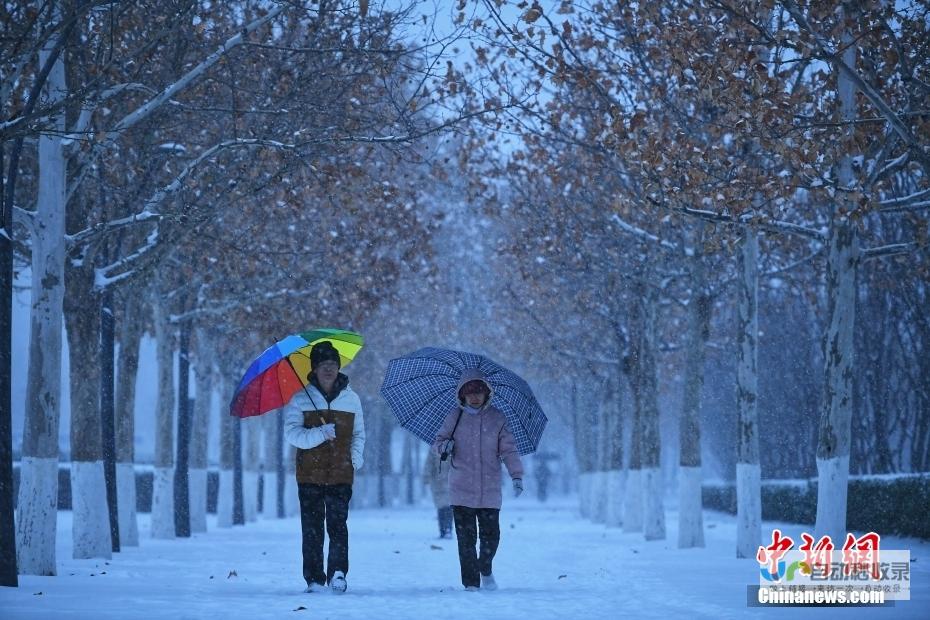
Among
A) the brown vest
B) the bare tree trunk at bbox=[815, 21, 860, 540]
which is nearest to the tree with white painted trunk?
the brown vest

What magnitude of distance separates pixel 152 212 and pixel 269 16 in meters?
3.54

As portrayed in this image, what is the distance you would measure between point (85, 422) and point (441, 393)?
6.59 metres

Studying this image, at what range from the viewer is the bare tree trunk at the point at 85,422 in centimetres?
1788

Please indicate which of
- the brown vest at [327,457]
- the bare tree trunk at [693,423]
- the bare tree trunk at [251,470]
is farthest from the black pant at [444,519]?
the brown vest at [327,457]

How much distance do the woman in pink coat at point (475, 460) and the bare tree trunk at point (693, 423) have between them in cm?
1141

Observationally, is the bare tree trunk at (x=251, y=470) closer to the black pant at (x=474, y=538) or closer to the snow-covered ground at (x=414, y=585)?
the snow-covered ground at (x=414, y=585)

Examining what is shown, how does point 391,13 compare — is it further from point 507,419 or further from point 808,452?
point 808,452

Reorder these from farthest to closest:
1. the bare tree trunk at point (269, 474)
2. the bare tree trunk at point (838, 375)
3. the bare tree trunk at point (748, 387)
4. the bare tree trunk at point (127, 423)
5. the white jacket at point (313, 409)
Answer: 1. the bare tree trunk at point (269, 474)
2. the bare tree trunk at point (127, 423)
3. the bare tree trunk at point (748, 387)
4. the bare tree trunk at point (838, 375)
5. the white jacket at point (313, 409)

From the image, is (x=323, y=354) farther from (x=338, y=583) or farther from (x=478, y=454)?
(x=338, y=583)

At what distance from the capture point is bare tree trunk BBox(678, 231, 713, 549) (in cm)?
2384

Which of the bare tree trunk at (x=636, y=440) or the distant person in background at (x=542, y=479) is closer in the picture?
the bare tree trunk at (x=636, y=440)

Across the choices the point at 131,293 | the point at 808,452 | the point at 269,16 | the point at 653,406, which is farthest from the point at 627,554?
the point at 808,452

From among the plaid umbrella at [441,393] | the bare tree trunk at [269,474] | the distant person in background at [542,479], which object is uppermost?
the plaid umbrella at [441,393]

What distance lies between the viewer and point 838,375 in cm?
1504
